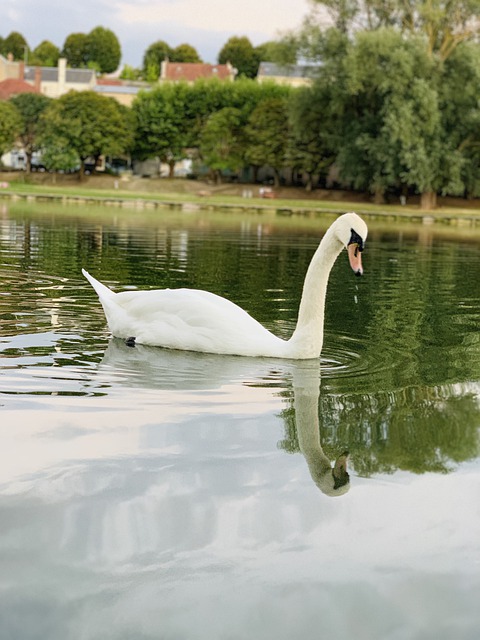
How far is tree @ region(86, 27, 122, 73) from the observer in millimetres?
175625

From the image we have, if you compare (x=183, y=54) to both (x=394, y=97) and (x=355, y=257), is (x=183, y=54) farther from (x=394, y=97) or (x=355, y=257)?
(x=355, y=257)

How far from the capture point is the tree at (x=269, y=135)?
78.4 m

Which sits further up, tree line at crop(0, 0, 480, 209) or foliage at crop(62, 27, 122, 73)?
foliage at crop(62, 27, 122, 73)

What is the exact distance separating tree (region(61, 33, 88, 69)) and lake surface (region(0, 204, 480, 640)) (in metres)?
172

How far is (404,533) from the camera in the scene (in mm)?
4344

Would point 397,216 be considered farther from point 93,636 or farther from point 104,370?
point 93,636

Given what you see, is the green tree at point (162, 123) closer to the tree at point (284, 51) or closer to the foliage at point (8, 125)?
the foliage at point (8, 125)

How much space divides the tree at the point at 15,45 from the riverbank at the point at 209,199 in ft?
328

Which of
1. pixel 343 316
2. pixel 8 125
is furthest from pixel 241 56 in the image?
pixel 343 316

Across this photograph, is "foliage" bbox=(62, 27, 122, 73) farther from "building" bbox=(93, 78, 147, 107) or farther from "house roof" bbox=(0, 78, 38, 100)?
"house roof" bbox=(0, 78, 38, 100)

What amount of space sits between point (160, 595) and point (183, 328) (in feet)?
16.5

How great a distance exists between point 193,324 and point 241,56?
158 meters

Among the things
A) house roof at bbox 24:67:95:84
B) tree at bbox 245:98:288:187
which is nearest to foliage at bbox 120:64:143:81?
house roof at bbox 24:67:95:84

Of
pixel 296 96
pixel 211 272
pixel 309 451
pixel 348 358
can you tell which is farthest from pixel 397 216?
pixel 309 451
